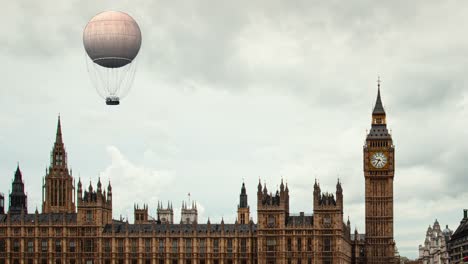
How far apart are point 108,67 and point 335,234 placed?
6499cm

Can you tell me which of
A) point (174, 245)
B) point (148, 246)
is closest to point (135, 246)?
point (148, 246)

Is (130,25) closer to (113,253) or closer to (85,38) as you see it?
(85,38)

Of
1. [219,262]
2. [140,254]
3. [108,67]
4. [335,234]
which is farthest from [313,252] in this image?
[108,67]

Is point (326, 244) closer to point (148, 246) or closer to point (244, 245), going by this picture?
point (244, 245)

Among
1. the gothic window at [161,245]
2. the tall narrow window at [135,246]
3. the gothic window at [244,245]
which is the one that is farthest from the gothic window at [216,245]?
the tall narrow window at [135,246]

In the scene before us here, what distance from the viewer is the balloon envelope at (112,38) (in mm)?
136125

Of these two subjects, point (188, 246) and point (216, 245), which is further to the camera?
point (188, 246)

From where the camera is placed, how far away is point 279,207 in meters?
193

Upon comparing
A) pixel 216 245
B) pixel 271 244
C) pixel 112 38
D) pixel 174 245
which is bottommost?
pixel 271 244

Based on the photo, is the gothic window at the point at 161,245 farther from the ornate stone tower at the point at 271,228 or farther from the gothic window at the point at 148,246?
the ornate stone tower at the point at 271,228

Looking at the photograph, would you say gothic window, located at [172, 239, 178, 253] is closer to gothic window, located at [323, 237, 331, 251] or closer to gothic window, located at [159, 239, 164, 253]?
gothic window, located at [159, 239, 164, 253]

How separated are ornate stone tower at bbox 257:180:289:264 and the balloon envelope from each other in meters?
60.1

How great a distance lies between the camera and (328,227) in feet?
630

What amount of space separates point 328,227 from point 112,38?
68608mm
